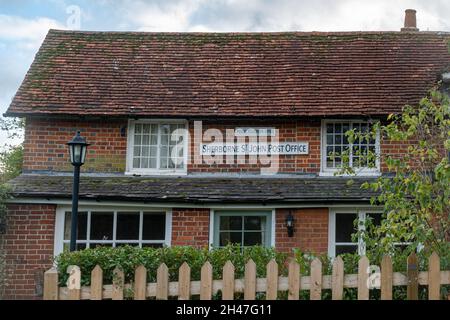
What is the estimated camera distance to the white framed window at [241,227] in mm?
12648

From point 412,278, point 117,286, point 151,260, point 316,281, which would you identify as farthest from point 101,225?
point 412,278

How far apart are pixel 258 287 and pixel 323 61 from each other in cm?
1046

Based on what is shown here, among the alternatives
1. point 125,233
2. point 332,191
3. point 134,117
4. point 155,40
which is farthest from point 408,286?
point 155,40

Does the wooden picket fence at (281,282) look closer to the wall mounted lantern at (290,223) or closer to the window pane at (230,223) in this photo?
the wall mounted lantern at (290,223)

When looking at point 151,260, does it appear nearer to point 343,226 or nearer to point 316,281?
point 316,281

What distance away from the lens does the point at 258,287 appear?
19.9 ft

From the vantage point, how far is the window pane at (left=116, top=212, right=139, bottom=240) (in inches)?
504

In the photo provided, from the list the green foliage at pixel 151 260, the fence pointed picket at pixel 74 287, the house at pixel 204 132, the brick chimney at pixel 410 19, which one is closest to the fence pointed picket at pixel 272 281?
the green foliage at pixel 151 260

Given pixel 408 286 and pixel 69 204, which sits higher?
pixel 69 204

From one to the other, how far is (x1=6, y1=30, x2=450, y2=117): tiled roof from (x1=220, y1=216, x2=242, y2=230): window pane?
2487mm

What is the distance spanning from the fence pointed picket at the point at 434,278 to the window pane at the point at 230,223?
7.02 metres

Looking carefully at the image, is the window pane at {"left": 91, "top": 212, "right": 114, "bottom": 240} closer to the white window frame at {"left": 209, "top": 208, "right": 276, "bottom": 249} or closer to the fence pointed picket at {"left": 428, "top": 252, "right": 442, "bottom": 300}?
the white window frame at {"left": 209, "top": 208, "right": 276, "bottom": 249}
